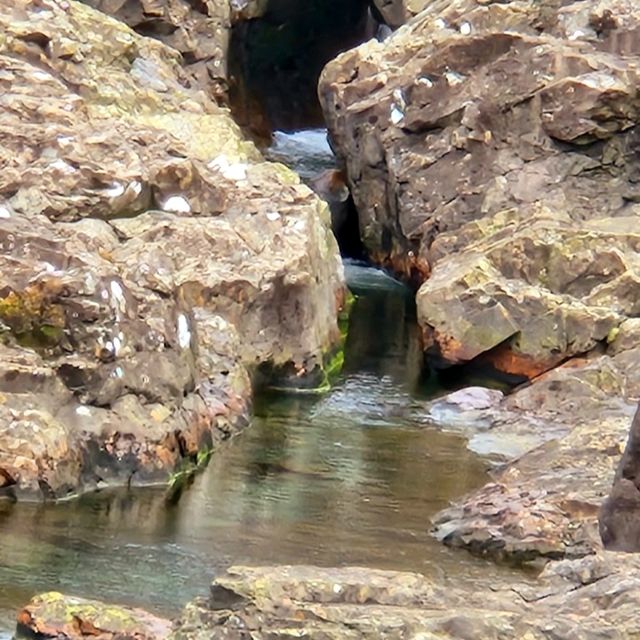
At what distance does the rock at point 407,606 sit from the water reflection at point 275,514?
4.69 m

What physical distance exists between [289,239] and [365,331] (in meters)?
3.38

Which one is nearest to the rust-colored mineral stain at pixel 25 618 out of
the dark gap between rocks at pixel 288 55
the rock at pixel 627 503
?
the rock at pixel 627 503

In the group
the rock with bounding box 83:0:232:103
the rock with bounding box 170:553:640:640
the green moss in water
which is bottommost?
the green moss in water

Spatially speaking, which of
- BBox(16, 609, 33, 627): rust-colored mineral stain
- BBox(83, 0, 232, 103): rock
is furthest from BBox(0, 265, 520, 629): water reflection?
BBox(83, 0, 232, 103): rock

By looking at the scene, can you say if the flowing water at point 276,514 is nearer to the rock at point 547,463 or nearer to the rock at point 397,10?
the rock at point 547,463

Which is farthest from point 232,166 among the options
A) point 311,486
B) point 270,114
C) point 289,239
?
point 270,114

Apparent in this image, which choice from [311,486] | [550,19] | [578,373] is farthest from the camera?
[550,19]

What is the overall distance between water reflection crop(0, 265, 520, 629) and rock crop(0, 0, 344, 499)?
70cm

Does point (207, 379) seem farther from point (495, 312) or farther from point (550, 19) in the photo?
point (550, 19)

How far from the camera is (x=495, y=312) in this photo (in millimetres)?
24953

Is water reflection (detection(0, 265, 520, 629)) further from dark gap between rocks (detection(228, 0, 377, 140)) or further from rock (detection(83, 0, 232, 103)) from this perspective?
dark gap between rocks (detection(228, 0, 377, 140))

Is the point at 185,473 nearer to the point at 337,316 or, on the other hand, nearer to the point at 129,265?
the point at 129,265

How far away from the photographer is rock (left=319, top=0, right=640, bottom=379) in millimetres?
29438

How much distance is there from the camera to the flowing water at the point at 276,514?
14.2 m
